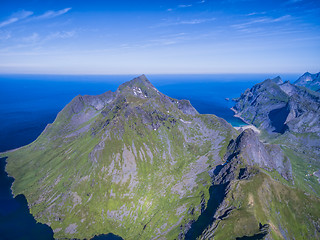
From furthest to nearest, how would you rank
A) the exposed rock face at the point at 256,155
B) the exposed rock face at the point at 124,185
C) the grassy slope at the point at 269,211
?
the exposed rock face at the point at 256,155 < the exposed rock face at the point at 124,185 < the grassy slope at the point at 269,211

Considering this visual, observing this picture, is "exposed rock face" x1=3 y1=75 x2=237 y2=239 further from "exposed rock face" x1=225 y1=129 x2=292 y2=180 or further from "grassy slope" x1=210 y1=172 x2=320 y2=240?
"grassy slope" x1=210 y1=172 x2=320 y2=240

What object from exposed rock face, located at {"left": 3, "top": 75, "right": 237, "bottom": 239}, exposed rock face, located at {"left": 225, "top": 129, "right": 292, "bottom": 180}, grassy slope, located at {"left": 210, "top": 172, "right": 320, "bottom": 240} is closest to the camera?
grassy slope, located at {"left": 210, "top": 172, "right": 320, "bottom": 240}

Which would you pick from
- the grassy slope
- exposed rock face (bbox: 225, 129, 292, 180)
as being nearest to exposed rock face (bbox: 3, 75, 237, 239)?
exposed rock face (bbox: 225, 129, 292, 180)

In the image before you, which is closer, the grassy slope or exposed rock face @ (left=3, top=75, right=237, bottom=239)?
the grassy slope

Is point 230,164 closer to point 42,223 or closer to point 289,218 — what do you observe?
point 289,218

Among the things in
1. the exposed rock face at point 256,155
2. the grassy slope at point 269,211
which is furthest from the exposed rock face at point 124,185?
the grassy slope at point 269,211

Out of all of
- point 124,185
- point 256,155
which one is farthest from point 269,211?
point 124,185

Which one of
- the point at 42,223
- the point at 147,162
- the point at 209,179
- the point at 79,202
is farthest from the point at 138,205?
the point at 42,223

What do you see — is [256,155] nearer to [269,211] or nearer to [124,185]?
[269,211]

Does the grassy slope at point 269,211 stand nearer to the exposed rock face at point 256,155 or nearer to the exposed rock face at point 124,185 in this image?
the exposed rock face at point 124,185
